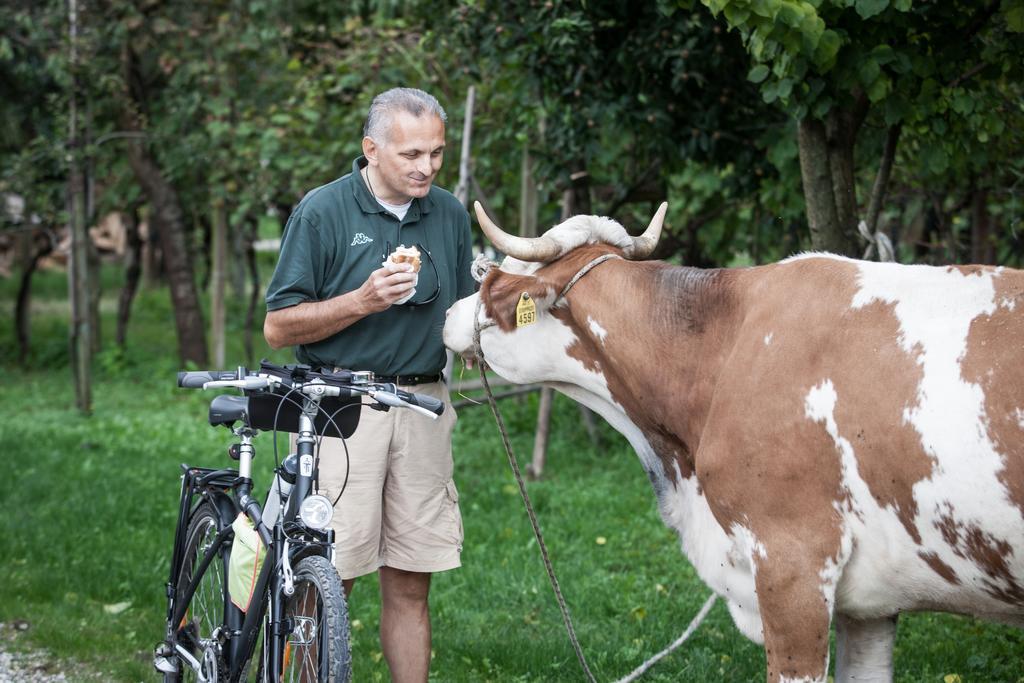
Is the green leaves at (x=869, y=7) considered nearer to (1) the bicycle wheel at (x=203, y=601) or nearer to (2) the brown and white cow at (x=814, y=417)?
(2) the brown and white cow at (x=814, y=417)

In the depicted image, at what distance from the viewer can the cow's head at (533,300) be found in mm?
3805

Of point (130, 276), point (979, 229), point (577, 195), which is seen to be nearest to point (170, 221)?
point (130, 276)

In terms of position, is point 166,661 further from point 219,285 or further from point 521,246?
point 219,285

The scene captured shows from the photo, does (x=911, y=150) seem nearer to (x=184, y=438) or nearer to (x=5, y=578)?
(x=5, y=578)

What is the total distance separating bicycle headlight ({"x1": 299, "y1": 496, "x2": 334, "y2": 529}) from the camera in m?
3.35

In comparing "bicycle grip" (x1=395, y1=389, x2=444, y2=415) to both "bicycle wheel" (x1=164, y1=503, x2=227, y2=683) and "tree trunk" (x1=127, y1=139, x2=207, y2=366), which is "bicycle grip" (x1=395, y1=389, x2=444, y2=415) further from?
"tree trunk" (x1=127, y1=139, x2=207, y2=366)

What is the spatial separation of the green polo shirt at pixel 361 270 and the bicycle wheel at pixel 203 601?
2.16 ft

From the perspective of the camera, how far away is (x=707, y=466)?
3398mm

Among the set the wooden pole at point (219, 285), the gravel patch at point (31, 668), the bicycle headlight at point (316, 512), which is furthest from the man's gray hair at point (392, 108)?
the wooden pole at point (219, 285)

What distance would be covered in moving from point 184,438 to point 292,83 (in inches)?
164

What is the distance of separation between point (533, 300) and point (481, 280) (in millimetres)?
266

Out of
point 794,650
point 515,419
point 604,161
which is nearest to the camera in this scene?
point 794,650

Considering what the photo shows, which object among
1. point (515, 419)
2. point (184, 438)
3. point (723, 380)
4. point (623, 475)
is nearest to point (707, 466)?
point (723, 380)

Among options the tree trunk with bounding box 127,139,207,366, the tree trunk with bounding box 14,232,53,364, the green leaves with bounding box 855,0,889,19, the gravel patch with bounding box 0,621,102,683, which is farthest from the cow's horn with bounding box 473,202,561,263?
the tree trunk with bounding box 14,232,53,364
